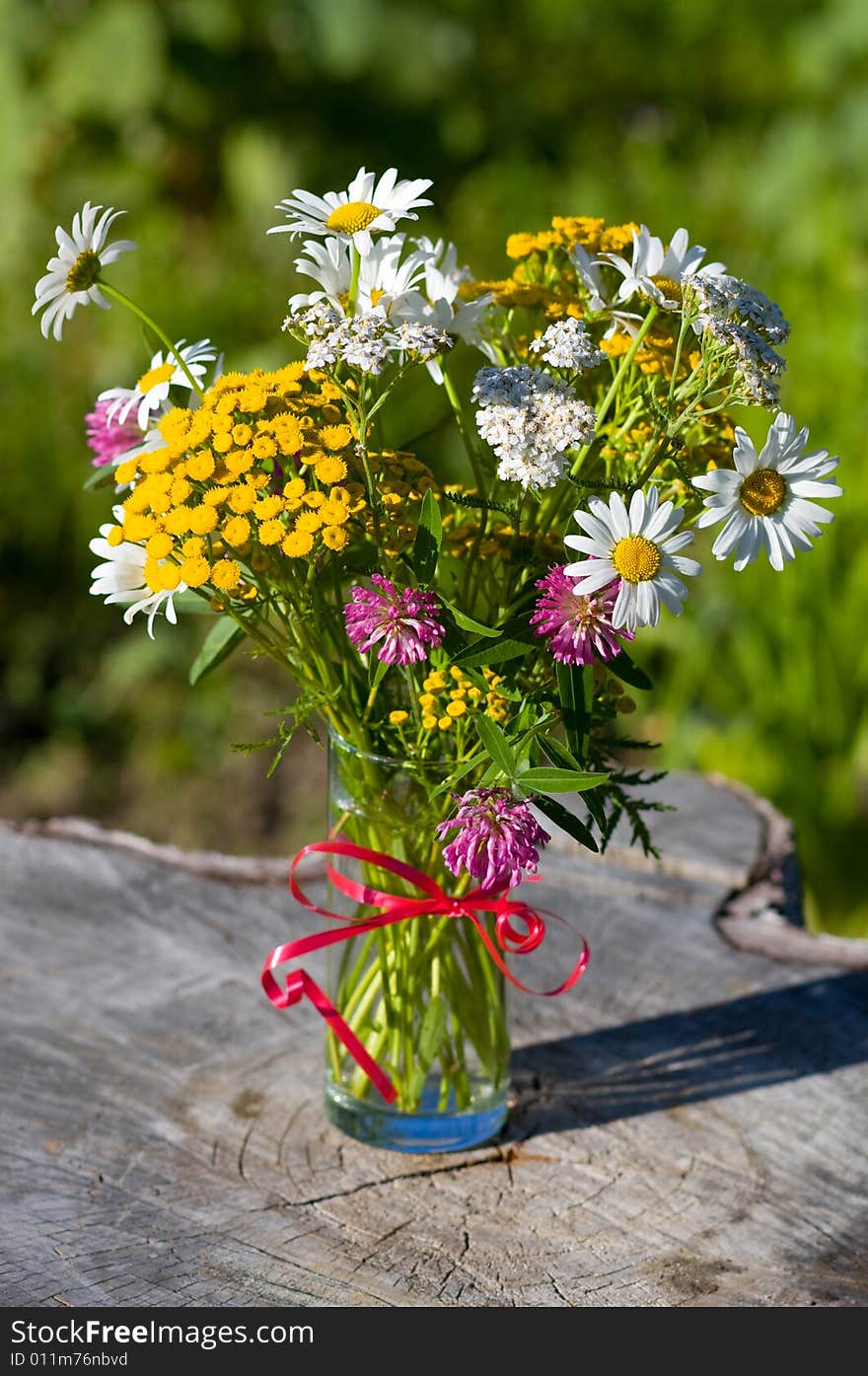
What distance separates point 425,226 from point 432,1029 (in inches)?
105

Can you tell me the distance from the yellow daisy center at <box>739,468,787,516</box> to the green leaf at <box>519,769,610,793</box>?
0.70 ft

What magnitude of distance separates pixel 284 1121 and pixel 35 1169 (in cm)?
23

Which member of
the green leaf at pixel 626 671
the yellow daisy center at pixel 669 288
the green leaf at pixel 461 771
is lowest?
the green leaf at pixel 461 771

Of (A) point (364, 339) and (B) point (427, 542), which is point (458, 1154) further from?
(A) point (364, 339)

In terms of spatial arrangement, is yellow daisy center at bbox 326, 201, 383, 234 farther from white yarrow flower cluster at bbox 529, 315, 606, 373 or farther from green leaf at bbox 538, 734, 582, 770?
green leaf at bbox 538, 734, 582, 770

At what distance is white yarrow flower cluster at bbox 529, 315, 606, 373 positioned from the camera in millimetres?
1075

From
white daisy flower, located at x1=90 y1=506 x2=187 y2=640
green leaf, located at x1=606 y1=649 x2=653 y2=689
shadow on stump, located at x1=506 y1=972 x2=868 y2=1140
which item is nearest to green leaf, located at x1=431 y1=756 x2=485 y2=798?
green leaf, located at x1=606 y1=649 x2=653 y2=689

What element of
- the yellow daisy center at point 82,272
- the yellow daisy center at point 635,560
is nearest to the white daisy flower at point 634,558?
the yellow daisy center at point 635,560

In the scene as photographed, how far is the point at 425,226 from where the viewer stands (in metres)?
3.66

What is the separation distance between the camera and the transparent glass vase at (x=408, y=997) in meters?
1.31

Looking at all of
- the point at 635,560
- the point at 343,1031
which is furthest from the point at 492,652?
the point at 343,1031

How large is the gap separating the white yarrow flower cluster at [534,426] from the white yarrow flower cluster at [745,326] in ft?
0.34

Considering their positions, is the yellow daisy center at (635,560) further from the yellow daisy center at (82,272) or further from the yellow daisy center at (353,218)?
the yellow daisy center at (82,272)
